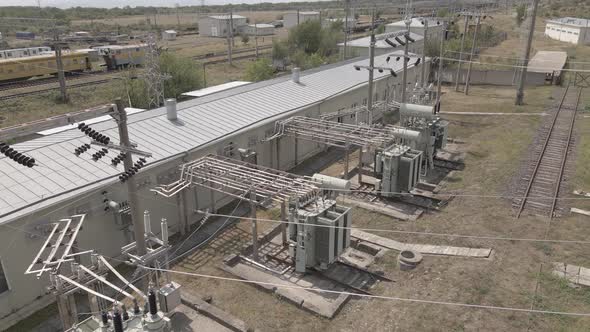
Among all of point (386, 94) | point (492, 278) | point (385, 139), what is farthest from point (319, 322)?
point (386, 94)

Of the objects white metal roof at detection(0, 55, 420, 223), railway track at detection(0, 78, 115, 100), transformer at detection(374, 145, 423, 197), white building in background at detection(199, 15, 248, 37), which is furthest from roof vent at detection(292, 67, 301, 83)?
white building in background at detection(199, 15, 248, 37)

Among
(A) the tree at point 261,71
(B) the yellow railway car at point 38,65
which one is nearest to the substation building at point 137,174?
(A) the tree at point 261,71

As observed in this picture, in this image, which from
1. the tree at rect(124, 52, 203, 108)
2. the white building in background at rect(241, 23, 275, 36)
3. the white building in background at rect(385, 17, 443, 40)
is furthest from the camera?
the white building in background at rect(241, 23, 275, 36)

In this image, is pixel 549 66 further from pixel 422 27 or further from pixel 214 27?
pixel 214 27

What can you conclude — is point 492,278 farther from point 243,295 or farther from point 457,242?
point 243,295

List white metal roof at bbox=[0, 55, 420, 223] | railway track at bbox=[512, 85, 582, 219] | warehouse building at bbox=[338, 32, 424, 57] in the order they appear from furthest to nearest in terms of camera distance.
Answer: warehouse building at bbox=[338, 32, 424, 57], railway track at bbox=[512, 85, 582, 219], white metal roof at bbox=[0, 55, 420, 223]

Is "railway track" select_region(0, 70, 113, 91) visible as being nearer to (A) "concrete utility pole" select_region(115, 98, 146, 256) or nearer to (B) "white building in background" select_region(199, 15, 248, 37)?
(A) "concrete utility pole" select_region(115, 98, 146, 256)
